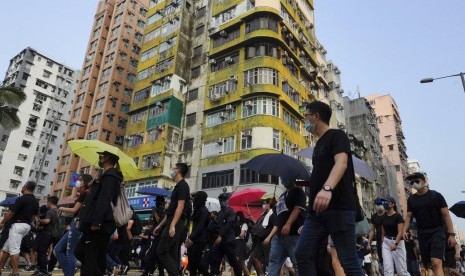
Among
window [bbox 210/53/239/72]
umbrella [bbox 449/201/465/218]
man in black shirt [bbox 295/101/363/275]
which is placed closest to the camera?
man in black shirt [bbox 295/101/363/275]

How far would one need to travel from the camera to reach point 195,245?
7051 millimetres

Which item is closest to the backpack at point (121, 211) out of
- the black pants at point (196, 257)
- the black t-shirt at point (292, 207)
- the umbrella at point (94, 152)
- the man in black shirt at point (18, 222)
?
the umbrella at point (94, 152)

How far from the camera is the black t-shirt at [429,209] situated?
602 cm

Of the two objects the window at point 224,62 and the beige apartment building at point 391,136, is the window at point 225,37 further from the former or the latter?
the beige apartment building at point 391,136

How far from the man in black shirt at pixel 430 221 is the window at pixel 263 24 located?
2932cm

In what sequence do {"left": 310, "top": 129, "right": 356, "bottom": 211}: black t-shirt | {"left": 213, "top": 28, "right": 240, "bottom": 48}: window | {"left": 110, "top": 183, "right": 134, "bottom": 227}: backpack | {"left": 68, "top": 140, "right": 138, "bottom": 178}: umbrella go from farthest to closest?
{"left": 213, "top": 28, "right": 240, "bottom": 48}: window → {"left": 68, "top": 140, "right": 138, "bottom": 178}: umbrella → {"left": 110, "top": 183, "right": 134, "bottom": 227}: backpack → {"left": 310, "top": 129, "right": 356, "bottom": 211}: black t-shirt

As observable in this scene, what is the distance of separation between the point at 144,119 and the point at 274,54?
16478 millimetres

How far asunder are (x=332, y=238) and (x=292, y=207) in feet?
8.27

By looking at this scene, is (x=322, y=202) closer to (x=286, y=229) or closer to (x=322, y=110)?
(x=322, y=110)

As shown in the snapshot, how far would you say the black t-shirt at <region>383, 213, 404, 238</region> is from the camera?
722 centimetres

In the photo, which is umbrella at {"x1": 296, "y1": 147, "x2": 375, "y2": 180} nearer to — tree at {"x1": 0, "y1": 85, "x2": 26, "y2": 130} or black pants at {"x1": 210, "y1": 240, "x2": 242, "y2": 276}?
black pants at {"x1": 210, "y1": 240, "x2": 242, "y2": 276}

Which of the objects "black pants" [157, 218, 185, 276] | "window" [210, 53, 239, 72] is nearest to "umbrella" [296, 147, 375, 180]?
"black pants" [157, 218, 185, 276]

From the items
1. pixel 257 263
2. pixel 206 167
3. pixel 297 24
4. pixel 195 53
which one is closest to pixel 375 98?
pixel 297 24

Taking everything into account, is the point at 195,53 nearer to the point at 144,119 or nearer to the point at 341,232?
the point at 144,119
